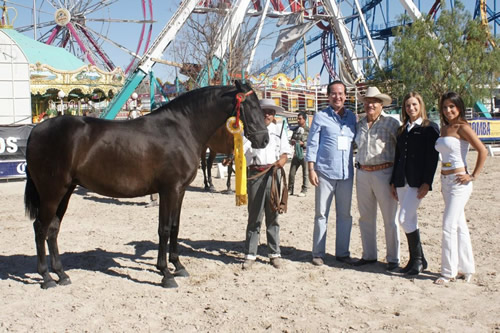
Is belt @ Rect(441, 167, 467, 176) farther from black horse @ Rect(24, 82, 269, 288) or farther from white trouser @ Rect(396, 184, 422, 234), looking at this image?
black horse @ Rect(24, 82, 269, 288)

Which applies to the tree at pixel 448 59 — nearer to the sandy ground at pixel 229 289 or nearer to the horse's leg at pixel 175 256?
the sandy ground at pixel 229 289

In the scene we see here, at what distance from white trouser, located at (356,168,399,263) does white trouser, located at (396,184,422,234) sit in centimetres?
18

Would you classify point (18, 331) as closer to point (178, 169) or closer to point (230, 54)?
point (178, 169)

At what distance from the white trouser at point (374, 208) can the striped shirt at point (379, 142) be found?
138 mm

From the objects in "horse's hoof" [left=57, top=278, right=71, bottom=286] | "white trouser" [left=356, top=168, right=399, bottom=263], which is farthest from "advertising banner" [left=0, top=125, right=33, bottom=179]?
"white trouser" [left=356, top=168, right=399, bottom=263]

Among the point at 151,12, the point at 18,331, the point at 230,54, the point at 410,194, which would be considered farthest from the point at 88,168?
the point at 151,12

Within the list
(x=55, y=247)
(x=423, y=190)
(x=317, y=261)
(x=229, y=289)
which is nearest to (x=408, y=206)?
(x=423, y=190)

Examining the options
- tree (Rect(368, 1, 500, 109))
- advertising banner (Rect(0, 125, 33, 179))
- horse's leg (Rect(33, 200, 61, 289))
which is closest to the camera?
horse's leg (Rect(33, 200, 61, 289))

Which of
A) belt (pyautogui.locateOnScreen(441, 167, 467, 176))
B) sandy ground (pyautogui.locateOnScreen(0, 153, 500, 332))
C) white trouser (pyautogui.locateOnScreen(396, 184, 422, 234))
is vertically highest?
belt (pyautogui.locateOnScreen(441, 167, 467, 176))

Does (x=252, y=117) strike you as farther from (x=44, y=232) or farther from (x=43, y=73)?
(x=43, y=73)

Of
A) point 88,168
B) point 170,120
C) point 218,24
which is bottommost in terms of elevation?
point 88,168

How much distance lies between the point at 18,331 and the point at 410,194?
144 inches

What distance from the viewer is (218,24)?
18406 millimetres

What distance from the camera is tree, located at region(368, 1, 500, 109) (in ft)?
73.5
